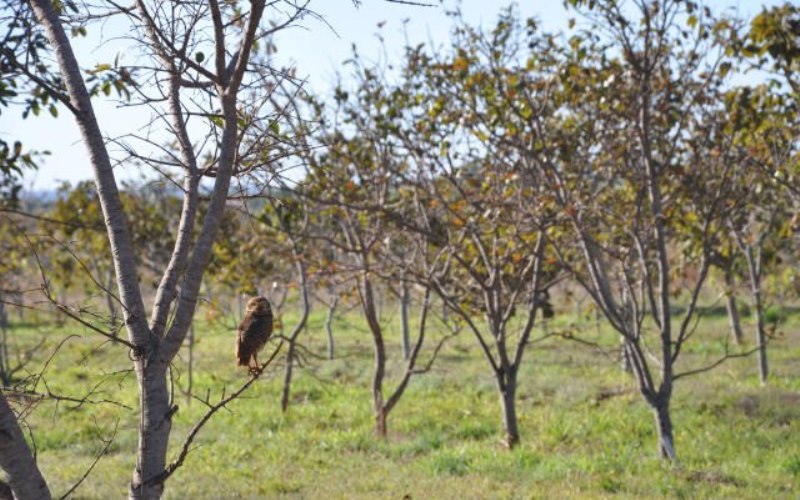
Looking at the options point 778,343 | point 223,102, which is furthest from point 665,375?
point 778,343

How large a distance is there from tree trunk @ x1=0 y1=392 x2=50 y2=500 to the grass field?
105 cm

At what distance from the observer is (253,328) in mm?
2967

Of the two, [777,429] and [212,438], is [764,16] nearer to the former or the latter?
[777,429]

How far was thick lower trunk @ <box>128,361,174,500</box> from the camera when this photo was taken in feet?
9.54

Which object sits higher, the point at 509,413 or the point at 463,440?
the point at 509,413

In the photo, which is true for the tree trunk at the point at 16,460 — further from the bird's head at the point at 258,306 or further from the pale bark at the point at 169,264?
the bird's head at the point at 258,306

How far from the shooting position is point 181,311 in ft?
9.86

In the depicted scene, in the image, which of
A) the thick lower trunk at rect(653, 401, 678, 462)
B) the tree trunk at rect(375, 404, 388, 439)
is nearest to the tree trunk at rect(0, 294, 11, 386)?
the tree trunk at rect(375, 404, 388, 439)

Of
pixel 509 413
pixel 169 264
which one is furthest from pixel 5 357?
pixel 169 264

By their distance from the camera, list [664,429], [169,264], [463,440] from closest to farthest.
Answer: [169,264] < [664,429] < [463,440]

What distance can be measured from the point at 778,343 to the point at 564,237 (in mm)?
12496

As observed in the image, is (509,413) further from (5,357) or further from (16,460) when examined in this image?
(5,357)

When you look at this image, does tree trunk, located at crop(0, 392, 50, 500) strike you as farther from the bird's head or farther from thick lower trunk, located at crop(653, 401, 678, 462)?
thick lower trunk, located at crop(653, 401, 678, 462)

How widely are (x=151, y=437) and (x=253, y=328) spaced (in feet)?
1.61
